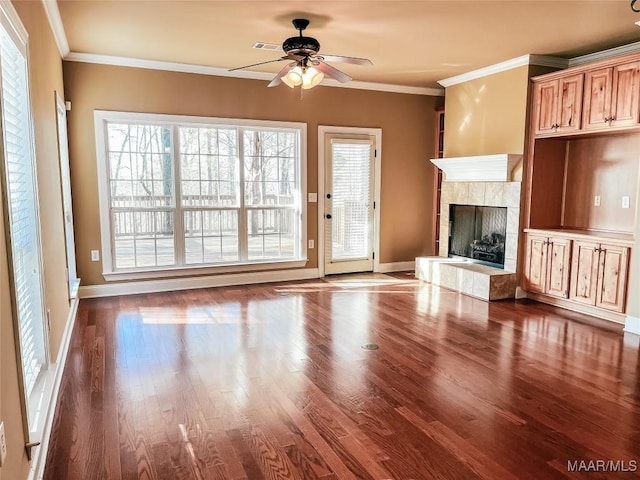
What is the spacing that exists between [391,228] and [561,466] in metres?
4.93

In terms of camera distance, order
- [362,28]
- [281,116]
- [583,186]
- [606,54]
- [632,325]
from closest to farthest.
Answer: [362,28]
[632,325]
[606,54]
[583,186]
[281,116]

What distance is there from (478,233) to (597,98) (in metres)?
2.11

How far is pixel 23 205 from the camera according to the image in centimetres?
243

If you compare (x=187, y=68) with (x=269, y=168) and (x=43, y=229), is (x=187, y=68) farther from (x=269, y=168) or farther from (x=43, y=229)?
(x=43, y=229)

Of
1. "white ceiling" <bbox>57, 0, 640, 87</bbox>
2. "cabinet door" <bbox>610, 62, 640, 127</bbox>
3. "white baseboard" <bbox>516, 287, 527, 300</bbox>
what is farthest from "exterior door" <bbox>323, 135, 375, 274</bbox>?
"cabinet door" <bbox>610, 62, 640, 127</bbox>

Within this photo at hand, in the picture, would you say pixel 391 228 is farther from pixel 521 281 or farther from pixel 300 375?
pixel 300 375

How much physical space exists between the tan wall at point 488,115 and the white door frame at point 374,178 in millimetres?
964

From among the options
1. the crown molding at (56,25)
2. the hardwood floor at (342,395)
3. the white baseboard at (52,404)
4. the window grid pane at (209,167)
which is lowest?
the hardwood floor at (342,395)

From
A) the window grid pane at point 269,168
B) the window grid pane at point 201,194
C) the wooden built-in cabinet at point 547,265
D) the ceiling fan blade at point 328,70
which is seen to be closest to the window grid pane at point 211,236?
the window grid pane at point 201,194

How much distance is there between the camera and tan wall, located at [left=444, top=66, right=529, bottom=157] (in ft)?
17.3

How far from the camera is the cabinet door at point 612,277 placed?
4341mm

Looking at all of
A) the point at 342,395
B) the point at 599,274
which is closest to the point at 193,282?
the point at 342,395

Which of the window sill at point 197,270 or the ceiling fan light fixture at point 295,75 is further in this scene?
the window sill at point 197,270

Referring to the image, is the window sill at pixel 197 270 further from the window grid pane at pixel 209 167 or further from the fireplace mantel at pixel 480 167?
the fireplace mantel at pixel 480 167
